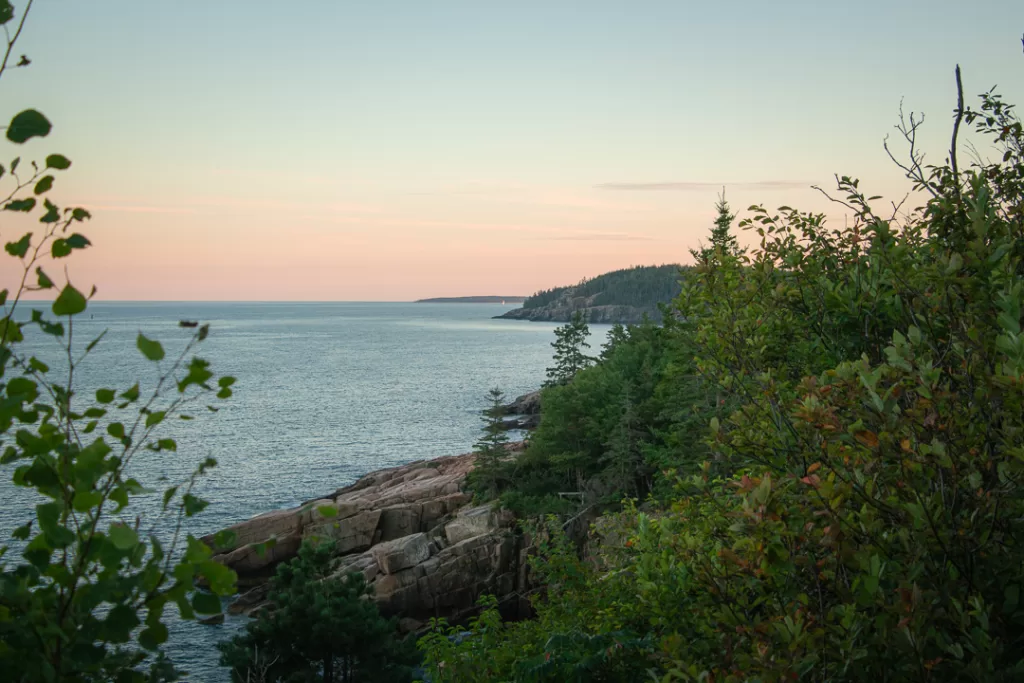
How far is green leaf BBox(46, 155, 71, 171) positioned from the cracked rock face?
86.8 feet

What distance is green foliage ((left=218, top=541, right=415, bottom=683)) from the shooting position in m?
17.6

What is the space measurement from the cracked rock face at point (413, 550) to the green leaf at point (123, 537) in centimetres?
2671

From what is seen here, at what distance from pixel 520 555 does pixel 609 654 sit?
80.9 ft

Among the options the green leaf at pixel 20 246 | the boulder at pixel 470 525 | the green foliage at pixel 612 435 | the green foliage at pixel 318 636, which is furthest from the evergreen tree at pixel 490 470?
the green leaf at pixel 20 246

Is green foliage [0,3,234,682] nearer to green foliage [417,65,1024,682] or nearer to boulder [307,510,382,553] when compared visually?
green foliage [417,65,1024,682]

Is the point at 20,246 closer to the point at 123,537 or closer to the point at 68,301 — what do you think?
the point at 68,301

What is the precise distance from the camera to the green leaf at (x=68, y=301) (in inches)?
90.2

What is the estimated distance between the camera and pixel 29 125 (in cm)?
236

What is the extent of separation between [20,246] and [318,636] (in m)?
17.2

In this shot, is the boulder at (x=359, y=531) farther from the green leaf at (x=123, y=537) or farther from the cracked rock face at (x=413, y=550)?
the green leaf at (x=123, y=537)

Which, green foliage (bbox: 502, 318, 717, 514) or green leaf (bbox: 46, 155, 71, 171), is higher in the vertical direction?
green leaf (bbox: 46, 155, 71, 171)

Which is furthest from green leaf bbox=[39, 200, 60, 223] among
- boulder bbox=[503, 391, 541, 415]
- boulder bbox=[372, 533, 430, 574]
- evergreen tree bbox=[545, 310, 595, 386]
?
boulder bbox=[503, 391, 541, 415]

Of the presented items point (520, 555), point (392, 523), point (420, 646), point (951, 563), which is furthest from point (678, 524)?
point (392, 523)

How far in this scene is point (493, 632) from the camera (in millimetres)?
12500
